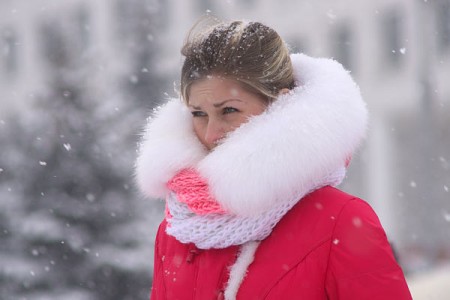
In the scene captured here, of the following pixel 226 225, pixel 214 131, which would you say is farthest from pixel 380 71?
pixel 226 225

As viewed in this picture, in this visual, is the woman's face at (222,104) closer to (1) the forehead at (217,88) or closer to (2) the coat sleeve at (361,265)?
(1) the forehead at (217,88)

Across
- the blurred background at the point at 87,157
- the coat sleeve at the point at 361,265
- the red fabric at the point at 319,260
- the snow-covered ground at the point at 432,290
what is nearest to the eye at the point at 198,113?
the red fabric at the point at 319,260

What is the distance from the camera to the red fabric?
187 cm

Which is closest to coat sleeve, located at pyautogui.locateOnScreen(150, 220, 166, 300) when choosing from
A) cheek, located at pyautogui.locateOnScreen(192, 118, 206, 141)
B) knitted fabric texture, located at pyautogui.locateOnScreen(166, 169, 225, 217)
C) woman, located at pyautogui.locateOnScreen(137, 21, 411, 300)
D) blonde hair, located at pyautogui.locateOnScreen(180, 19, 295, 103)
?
woman, located at pyautogui.locateOnScreen(137, 21, 411, 300)

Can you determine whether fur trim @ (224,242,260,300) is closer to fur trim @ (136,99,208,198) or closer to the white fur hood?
the white fur hood

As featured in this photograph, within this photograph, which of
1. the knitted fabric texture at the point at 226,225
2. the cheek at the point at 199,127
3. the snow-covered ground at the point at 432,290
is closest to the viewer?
the knitted fabric texture at the point at 226,225

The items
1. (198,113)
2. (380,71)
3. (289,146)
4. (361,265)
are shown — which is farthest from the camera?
(380,71)

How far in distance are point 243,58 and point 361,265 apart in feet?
2.28

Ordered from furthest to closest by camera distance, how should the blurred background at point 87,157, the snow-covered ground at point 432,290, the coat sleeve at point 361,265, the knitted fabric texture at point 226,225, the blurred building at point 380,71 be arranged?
the blurred building at point 380,71
the blurred background at point 87,157
the snow-covered ground at point 432,290
the knitted fabric texture at point 226,225
the coat sleeve at point 361,265

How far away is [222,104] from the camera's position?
208 cm

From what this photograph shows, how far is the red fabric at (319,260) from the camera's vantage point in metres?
1.87

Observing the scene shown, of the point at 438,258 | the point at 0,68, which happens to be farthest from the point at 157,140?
the point at 0,68

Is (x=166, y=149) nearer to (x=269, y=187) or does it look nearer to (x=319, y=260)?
(x=269, y=187)

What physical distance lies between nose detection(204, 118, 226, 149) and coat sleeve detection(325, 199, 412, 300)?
1.48 ft
